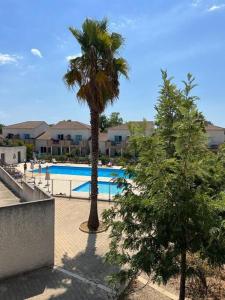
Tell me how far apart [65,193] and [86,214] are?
645cm

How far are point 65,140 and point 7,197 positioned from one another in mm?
39208

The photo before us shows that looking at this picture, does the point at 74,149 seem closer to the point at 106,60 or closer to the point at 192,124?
the point at 106,60

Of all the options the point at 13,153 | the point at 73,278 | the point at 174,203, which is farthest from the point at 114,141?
the point at 174,203

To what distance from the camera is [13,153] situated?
46594mm

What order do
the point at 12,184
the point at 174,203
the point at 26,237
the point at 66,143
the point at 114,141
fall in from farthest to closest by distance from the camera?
1. the point at 66,143
2. the point at 114,141
3. the point at 12,184
4. the point at 26,237
5. the point at 174,203

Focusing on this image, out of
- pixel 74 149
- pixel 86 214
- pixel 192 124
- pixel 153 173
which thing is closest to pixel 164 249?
pixel 153 173

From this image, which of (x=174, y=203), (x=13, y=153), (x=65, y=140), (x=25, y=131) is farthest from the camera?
(x=25, y=131)

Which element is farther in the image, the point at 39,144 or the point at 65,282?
the point at 39,144

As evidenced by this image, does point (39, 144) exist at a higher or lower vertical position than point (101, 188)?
higher

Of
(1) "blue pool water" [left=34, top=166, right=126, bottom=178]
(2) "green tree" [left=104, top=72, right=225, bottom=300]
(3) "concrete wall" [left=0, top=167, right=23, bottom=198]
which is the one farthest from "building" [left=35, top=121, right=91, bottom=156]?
(2) "green tree" [left=104, top=72, right=225, bottom=300]

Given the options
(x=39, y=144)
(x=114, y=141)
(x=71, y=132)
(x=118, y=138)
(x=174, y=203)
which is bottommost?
(x=174, y=203)

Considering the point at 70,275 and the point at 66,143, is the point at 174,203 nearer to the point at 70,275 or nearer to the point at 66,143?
the point at 70,275

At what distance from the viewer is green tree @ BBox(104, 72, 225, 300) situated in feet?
23.1

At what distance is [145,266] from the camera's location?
24.5 feet
